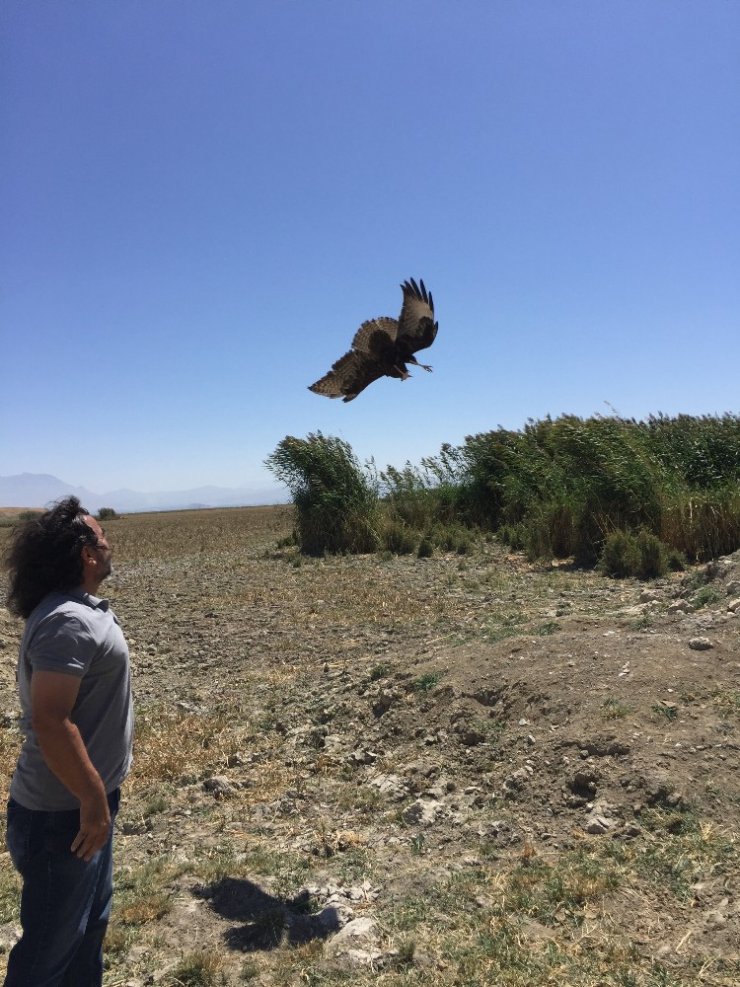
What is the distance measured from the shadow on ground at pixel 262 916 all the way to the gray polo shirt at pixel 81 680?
1.07 m

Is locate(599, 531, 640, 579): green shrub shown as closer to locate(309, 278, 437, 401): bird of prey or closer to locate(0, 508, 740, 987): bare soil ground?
locate(0, 508, 740, 987): bare soil ground

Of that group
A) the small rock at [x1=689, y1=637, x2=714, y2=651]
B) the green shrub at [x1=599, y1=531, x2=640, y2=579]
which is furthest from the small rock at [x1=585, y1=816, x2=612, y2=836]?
the green shrub at [x1=599, y1=531, x2=640, y2=579]

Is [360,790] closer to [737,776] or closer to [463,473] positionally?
[737,776]

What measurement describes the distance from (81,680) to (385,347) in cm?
440

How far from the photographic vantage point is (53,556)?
2156 mm

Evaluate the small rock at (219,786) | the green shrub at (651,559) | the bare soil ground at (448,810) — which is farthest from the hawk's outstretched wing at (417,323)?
the green shrub at (651,559)

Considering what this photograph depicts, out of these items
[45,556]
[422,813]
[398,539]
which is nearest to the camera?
[45,556]

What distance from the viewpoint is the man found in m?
1.98

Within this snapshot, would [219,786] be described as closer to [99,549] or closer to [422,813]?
[422,813]

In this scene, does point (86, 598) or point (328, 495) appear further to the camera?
point (328, 495)

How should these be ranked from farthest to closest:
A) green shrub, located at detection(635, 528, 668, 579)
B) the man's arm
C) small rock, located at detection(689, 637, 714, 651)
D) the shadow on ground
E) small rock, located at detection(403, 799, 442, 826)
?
green shrub, located at detection(635, 528, 668, 579) → small rock, located at detection(689, 637, 714, 651) → small rock, located at detection(403, 799, 442, 826) → the shadow on ground → the man's arm

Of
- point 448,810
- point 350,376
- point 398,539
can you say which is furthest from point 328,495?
point 448,810

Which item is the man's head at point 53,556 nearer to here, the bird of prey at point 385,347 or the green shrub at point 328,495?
the bird of prey at point 385,347

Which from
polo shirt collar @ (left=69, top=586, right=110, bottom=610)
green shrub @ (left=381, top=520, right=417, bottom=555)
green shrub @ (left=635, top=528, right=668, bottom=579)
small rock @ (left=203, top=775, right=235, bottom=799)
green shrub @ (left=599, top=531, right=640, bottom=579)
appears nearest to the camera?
polo shirt collar @ (left=69, top=586, right=110, bottom=610)
